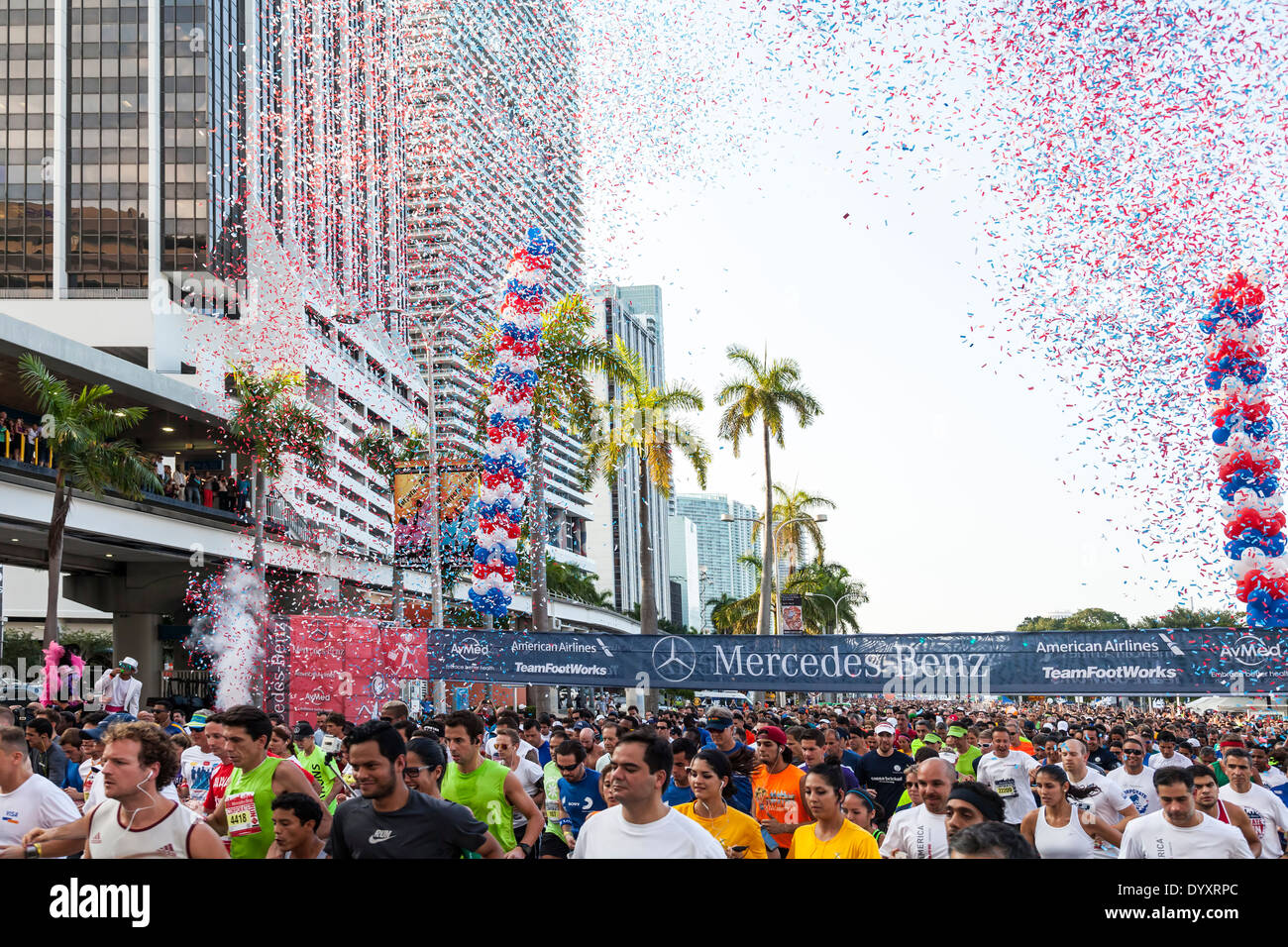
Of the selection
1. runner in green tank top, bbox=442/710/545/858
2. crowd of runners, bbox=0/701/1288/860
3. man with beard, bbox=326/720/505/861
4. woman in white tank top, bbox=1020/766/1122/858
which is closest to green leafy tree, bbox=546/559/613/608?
crowd of runners, bbox=0/701/1288/860

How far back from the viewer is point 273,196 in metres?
91.4

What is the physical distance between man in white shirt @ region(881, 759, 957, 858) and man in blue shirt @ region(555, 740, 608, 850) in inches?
104

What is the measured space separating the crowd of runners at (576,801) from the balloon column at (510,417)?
1080 cm

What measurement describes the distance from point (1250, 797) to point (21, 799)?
358 inches

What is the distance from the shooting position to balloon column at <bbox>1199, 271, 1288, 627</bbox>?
→ 16.2 m

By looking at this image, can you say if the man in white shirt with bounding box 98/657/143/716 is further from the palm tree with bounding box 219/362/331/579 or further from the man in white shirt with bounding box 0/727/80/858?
the man in white shirt with bounding box 0/727/80/858

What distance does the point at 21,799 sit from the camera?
6.83 metres

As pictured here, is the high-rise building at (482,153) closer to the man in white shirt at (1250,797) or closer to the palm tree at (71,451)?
the palm tree at (71,451)

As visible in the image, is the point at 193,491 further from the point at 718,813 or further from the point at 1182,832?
the point at 1182,832

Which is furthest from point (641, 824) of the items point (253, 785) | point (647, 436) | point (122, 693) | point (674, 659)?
point (647, 436)

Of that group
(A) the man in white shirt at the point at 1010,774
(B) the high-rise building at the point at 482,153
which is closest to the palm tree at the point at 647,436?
(B) the high-rise building at the point at 482,153

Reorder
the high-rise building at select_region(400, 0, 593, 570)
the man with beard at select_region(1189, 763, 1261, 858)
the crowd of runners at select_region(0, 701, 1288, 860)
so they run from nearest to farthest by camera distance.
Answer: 1. the crowd of runners at select_region(0, 701, 1288, 860)
2. the man with beard at select_region(1189, 763, 1261, 858)
3. the high-rise building at select_region(400, 0, 593, 570)

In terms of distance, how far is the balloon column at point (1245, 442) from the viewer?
16.2 metres
